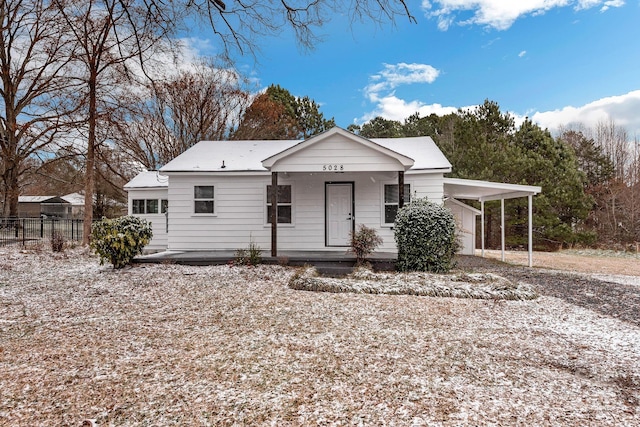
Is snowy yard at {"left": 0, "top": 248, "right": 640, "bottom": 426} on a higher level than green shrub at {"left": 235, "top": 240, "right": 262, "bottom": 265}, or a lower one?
lower

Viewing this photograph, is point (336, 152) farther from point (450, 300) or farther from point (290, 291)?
point (450, 300)

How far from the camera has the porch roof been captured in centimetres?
1011

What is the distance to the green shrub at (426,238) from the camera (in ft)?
26.3

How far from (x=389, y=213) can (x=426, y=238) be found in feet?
8.90

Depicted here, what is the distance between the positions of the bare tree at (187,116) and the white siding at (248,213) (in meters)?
12.5

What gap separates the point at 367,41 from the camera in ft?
13.2

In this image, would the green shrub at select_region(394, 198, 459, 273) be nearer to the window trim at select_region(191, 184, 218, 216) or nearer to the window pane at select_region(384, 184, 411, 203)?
the window pane at select_region(384, 184, 411, 203)

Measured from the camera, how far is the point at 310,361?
11.2 ft

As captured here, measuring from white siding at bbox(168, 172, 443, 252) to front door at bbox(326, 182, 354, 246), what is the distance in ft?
0.59

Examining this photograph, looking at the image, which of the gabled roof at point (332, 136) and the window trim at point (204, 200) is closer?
the gabled roof at point (332, 136)

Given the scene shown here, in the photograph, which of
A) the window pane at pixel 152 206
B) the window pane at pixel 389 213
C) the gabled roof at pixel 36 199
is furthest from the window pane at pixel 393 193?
the gabled roof at pixel 36 199

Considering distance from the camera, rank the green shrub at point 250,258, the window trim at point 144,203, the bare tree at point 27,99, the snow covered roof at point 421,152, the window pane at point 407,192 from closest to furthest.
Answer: the green shrub at point 250,258 < the snow covered roof at point 421,152 < the window pane at point 407,192 < the window trim at point 144,203 < the bare tree at point 27,99

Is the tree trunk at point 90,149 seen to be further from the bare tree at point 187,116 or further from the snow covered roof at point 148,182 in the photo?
the bare tree at point 187,116

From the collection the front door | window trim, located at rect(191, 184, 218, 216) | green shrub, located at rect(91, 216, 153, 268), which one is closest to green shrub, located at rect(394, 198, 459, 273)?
the front door
